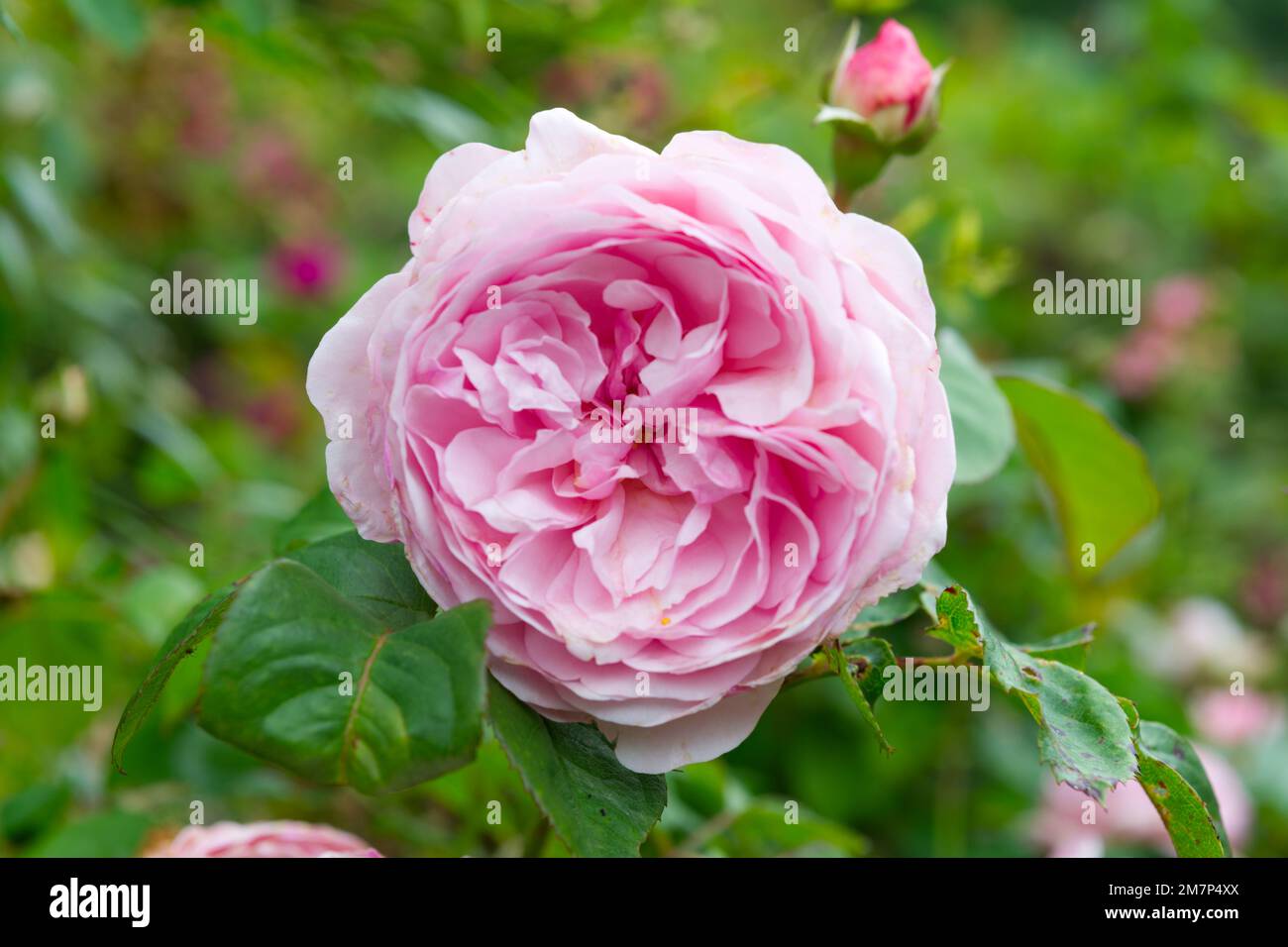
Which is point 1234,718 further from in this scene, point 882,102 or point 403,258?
point 403,258

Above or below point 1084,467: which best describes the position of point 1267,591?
below

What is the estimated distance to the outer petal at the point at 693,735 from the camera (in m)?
0.41

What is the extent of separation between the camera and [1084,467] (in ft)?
2.43

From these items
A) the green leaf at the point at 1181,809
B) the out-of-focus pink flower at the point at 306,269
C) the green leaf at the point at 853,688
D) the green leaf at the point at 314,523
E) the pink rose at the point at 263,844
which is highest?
the out-of-focus pink flower at the point at 306,269

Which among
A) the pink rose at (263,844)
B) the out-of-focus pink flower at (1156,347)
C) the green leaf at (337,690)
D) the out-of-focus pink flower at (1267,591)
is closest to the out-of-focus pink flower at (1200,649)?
the out-of-focus pink flower at (1267,591)

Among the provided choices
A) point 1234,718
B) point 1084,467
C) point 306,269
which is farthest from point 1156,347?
point 306,269

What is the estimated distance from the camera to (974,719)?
1.14 meters

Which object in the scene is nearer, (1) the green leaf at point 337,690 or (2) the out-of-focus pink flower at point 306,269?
(1) the green leaf at point 337,690

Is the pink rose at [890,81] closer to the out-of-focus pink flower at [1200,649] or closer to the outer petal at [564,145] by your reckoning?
the outer petal at [564,145]

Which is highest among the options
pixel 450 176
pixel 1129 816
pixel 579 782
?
pixel 450 176

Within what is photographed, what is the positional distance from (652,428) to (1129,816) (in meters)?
0.92

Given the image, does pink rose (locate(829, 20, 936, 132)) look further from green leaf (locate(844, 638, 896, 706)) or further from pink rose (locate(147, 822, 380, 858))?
pink rose (locate(147, 822, 380, 858))

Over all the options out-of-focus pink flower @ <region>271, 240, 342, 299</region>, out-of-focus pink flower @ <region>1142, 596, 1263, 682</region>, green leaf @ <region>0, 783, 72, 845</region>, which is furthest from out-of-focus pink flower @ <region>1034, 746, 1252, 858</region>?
out-of-focus pink flower @ <region>271, 240, 342, 299</region>

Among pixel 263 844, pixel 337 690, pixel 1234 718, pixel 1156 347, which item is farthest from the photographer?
pixel 1156 347
